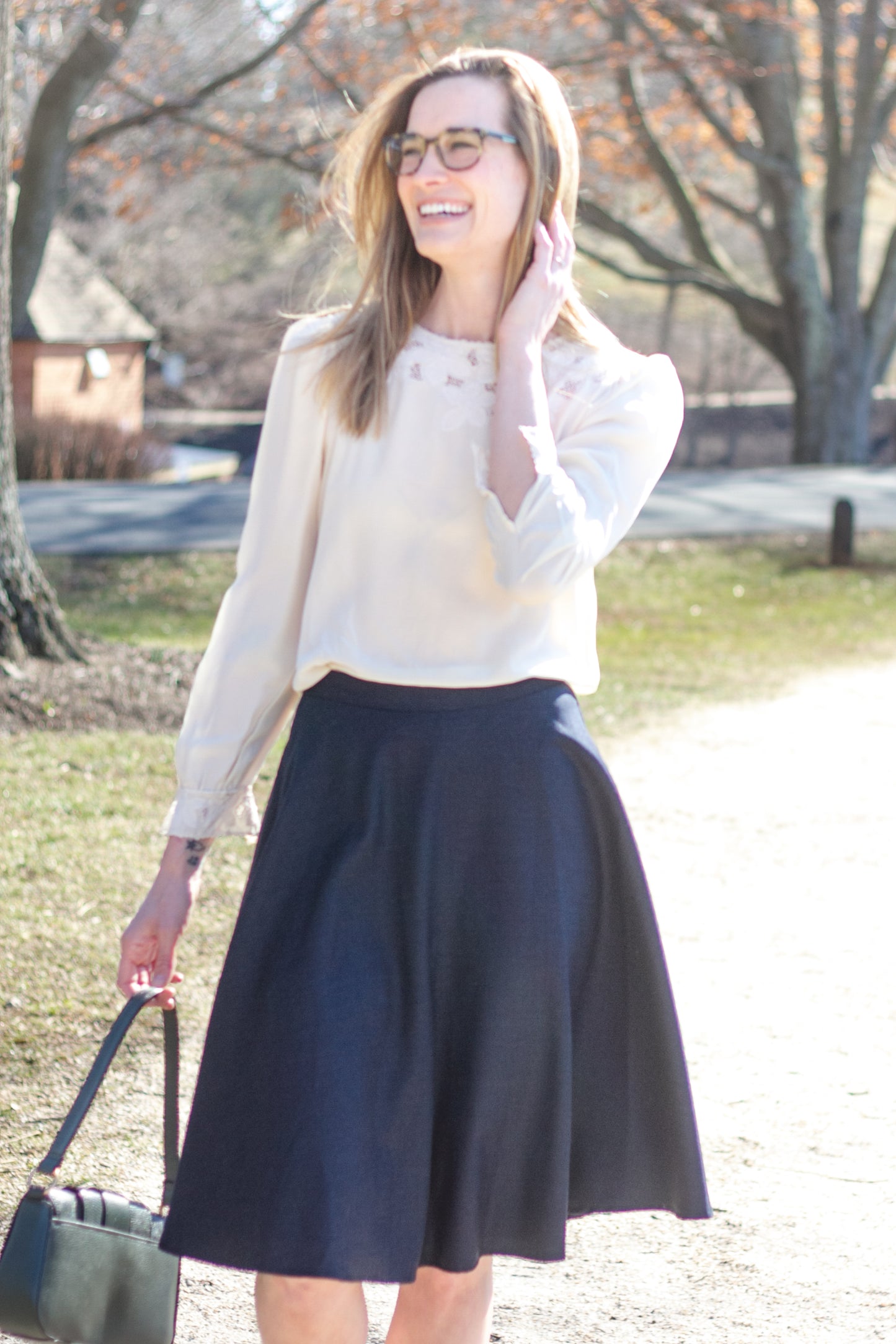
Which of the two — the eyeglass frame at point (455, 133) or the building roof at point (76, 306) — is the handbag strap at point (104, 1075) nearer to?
the eyeglass frame at point (455, 133)

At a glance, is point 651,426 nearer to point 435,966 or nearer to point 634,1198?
point 435,966

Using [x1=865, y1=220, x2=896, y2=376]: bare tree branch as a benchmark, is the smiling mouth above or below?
below

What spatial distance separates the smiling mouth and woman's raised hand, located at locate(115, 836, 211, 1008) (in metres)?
0.88

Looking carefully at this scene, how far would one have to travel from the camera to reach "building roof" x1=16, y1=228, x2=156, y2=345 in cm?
3041

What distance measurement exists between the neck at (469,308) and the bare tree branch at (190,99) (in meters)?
12.1

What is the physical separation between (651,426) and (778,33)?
18834 millimetres

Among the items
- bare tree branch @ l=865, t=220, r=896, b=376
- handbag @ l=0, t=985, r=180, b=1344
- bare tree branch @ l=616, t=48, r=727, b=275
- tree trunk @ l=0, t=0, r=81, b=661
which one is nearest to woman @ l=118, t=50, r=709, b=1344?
handbag @ l=0, t=985, r=180, b=1344

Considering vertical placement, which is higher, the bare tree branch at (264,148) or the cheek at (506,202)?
the bare tree branch at (264,148)

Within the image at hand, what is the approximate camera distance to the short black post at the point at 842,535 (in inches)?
510

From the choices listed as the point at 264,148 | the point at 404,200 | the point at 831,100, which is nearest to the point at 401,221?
the point at 404,200

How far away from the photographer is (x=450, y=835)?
1.91 metres

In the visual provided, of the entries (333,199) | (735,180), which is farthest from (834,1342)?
(735,180)

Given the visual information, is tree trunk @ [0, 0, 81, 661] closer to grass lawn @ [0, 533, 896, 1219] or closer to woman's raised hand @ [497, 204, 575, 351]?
grass lawn @ [0, 533, 896, 1219]

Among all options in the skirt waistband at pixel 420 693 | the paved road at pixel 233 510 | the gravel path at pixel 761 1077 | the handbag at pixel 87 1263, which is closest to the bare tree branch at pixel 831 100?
the paved road at pixel 233 510
